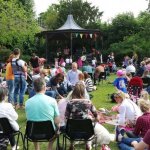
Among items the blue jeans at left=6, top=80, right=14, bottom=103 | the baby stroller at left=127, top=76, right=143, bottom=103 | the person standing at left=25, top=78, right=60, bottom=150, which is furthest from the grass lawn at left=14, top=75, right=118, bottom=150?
the person standing at left=25, top=78, right=60, bottom=150

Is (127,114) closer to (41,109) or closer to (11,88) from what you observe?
(41,109)

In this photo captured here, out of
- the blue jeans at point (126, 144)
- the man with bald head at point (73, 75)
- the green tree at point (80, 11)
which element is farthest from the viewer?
the green tree at point (80, 11)

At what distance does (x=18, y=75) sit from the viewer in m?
12.2

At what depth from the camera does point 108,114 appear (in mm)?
11641

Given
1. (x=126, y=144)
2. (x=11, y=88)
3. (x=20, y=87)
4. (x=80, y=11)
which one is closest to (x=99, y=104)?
(x=20, y=87)

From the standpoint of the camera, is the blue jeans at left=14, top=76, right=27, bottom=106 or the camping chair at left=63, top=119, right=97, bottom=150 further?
the blue jeans at left=14, top=76, right=27, bottom=106

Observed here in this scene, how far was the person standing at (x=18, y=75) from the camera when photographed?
11922 millimetres

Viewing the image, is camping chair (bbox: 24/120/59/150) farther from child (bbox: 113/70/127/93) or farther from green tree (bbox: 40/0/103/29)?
green tree (bbox: 40/0/103/29)

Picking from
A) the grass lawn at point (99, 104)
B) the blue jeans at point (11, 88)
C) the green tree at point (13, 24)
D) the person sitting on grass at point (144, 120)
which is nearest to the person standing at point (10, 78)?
the blue jeans at point (11, 88)

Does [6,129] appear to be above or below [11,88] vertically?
below

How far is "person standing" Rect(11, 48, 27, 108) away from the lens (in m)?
11.9

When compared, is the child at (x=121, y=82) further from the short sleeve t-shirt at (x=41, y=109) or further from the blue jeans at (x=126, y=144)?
the short sleeve t-shirt at (x=41, y=109)

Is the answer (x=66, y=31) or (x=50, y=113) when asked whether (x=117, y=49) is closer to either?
(x=66, y=31)

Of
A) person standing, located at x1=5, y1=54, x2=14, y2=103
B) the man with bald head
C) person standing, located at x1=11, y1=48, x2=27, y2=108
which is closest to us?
person standing, located at x1=11, y1=48, x2=27, y2=108
